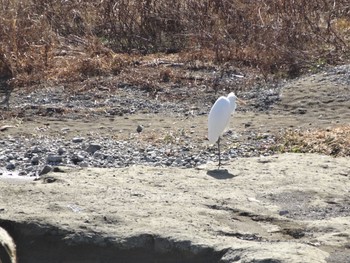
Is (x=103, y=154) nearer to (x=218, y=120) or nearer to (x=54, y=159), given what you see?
(x=54, y=159)

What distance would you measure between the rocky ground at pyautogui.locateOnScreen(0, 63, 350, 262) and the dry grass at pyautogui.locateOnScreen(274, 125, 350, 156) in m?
0.15

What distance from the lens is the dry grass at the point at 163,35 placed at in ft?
40.1

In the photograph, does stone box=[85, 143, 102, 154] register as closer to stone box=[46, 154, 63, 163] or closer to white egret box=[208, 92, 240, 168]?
stone box=[46, 154, 63, 163]

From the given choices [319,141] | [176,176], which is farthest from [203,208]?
[319,141]

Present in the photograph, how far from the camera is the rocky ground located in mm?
6094

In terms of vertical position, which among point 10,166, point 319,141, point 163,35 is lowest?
point 10,166

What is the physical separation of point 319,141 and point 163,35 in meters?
5.49

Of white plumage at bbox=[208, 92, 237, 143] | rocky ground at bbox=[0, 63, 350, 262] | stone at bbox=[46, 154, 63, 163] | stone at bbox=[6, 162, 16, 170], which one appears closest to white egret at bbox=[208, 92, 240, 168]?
white plumage at bbox=[208, 92, 237, 143]

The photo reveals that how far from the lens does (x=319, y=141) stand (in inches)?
344

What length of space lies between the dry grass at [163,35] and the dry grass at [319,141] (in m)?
2.80

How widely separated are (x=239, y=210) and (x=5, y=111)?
4.96 meters

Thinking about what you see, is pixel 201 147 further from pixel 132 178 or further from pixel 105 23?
pixel 105 23

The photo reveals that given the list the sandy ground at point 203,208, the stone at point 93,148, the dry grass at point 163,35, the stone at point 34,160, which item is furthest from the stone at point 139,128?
the sandy ground at point 203,208

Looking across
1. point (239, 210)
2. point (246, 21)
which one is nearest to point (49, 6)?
point (246, 21)
